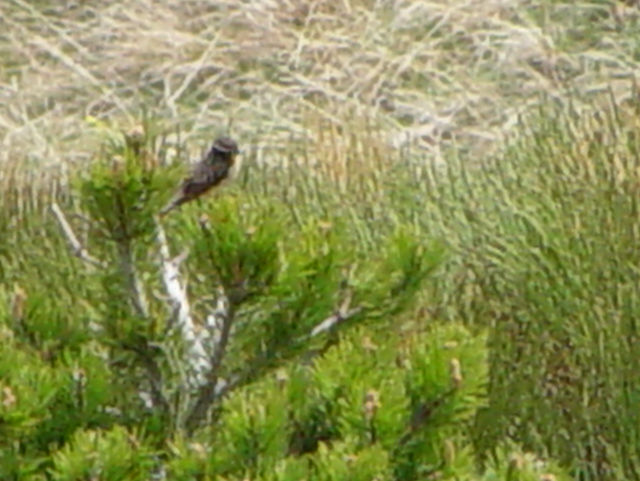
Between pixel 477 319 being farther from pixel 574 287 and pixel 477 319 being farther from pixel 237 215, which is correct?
pixel 237 215

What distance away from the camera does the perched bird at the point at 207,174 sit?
2963mm

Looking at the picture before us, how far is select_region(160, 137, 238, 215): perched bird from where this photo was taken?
9.72ft

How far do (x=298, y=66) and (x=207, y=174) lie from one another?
6.11 m

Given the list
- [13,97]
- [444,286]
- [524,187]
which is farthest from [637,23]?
[444,286]

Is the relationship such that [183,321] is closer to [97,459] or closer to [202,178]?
[202,178]

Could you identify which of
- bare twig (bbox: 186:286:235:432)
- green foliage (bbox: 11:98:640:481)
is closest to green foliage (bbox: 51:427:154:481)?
green foliage (bbox: 11:98:640:481)

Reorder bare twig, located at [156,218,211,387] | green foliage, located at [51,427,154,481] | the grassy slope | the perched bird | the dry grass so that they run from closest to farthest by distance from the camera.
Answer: green foliage, located at [51,427,154,481]
the perched bird
bare twig, located at [156,218,211,387]
the grassy slope
the dry grass

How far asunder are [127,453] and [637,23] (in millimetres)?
6099

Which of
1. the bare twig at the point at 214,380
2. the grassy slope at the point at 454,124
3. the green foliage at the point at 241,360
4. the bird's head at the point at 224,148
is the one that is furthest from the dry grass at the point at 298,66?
the bird's head at the point at 224,148

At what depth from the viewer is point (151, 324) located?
120 inches

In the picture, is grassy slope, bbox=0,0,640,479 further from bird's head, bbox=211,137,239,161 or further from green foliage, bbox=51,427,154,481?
green foliage, bbox=51,427,154,481

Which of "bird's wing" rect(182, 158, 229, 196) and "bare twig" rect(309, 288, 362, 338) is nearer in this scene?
"bird's wing" rect(182, 158, 229, 196)

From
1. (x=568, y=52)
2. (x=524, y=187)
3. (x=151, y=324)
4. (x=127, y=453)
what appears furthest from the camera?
(x=568, y=52)

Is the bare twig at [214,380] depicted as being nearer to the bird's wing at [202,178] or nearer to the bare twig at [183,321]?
the bare twig at [183,321]
